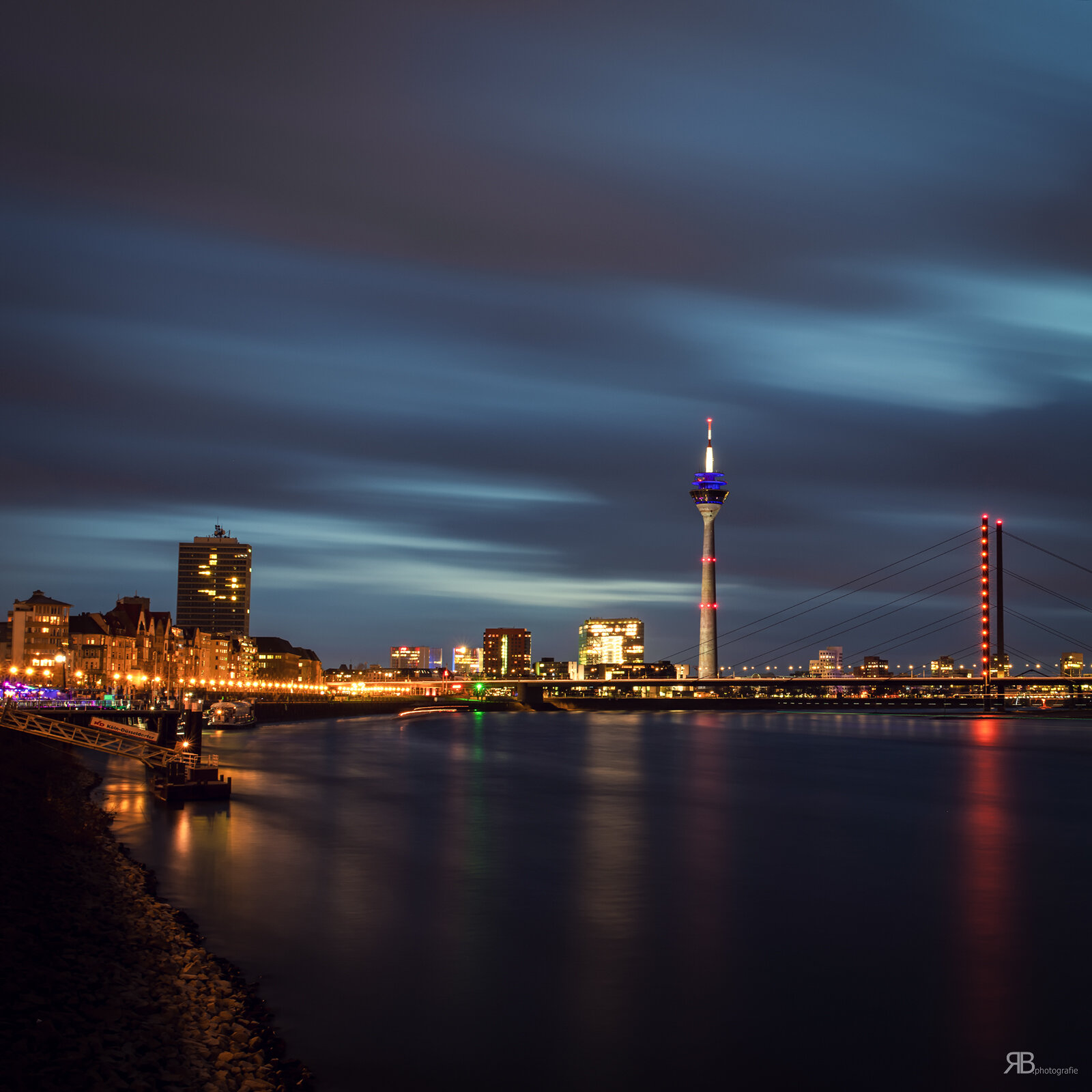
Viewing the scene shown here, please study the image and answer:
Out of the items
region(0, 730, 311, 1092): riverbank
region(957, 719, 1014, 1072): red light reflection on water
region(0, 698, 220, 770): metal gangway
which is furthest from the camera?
region(0, 698, 220, 770): metal gangway

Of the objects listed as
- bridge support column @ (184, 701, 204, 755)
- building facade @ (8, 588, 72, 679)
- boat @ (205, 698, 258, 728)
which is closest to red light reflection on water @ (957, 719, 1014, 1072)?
bridge support column @ (184, 701, 204, 755)

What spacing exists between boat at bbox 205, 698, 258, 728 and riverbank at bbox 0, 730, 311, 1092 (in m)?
95.3

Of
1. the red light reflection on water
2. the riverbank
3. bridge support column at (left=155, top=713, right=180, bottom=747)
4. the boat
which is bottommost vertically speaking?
the boat

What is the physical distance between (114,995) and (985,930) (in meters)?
18.0

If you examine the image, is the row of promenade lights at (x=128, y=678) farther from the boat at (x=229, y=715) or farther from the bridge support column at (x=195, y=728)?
the bridge support column at (x=195, y=728)

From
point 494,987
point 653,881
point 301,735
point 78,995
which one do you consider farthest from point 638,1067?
point 301,735

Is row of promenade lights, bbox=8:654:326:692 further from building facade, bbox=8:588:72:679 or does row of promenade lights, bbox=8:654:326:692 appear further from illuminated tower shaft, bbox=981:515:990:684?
illuminated tower shaft, bbox=981:515:990:684

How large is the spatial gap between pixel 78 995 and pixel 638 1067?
7.57m

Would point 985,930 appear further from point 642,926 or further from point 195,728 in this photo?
point 195,728

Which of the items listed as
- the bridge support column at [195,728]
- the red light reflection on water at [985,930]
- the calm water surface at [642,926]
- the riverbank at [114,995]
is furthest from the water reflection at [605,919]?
the bridge support column at [195,728]

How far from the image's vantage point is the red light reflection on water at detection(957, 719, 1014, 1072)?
17156mm

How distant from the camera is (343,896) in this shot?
26.4 metres

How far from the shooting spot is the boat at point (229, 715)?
11862cm

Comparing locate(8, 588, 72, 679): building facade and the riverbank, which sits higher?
locate(8, 588, 72, 679): building facade
